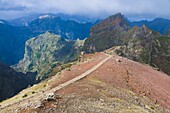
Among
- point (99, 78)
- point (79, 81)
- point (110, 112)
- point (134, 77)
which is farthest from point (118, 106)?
point (134, 77)

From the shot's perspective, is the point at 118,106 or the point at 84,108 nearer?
the point at 84,108

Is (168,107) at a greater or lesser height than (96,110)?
lesser

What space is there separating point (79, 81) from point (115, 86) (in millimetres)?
7456

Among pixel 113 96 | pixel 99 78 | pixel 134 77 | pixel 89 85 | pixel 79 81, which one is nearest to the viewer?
pixel 113 96

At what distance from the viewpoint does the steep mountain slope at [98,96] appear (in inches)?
1665

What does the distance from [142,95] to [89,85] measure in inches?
517

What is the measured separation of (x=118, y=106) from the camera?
4784cm

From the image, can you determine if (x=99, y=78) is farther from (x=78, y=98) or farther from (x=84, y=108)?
(x=84, y=108)

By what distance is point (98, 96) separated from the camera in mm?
51062

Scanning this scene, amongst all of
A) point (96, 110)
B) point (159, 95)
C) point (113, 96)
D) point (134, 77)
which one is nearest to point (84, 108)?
point (96, 110)

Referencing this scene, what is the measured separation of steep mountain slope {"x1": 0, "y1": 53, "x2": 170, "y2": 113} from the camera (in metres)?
42.3

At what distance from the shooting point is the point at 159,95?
234ft

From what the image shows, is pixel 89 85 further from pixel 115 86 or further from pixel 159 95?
pixel 159 95

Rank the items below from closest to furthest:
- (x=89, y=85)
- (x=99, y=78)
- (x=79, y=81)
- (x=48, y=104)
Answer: (x=48, y=104)
(x=89, y=85)
(x=79, y=81)
(x=99, y=78)
